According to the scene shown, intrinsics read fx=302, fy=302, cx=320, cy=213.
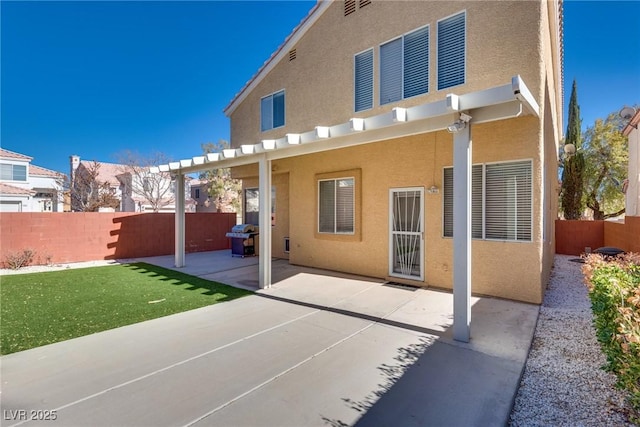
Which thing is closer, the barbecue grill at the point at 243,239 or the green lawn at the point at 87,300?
the green lawn at the point at 87,300

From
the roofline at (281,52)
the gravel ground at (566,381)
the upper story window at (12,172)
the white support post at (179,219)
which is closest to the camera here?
the gravel ground at (566,381)

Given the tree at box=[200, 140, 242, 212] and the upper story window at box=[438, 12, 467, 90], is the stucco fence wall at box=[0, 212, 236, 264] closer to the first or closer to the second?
the upper story window at box=[438, 12, 467, 90]

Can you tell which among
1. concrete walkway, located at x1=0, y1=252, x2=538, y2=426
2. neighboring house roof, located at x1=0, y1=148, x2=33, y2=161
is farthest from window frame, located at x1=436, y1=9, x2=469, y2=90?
neighboring house roof, located at x1=0, y1=148, x2=33, y2=161

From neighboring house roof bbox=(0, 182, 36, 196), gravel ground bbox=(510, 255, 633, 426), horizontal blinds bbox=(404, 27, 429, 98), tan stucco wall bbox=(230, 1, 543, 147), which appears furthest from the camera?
neighboring house roof bbox=(0, 182, 36, 196)

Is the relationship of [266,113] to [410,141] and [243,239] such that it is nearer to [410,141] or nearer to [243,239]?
[243,239]

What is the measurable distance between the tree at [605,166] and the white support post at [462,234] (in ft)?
83.0

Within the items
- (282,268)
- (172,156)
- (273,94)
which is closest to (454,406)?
(282,268)

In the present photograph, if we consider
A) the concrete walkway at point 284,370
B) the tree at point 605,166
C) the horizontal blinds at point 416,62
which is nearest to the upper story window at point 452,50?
the horizontal blinds at point 416,62

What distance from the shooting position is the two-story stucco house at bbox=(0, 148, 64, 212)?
24.4 meters

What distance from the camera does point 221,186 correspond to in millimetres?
34312

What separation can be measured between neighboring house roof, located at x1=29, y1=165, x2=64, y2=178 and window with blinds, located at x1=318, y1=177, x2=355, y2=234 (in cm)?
3360

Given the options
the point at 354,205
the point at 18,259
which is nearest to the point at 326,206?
the point at 354,205

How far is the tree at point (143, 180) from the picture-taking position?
34.0 metres

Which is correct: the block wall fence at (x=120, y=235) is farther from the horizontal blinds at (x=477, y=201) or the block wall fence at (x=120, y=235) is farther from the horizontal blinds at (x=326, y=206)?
the horizontal blinds at (x=326, y=206)
